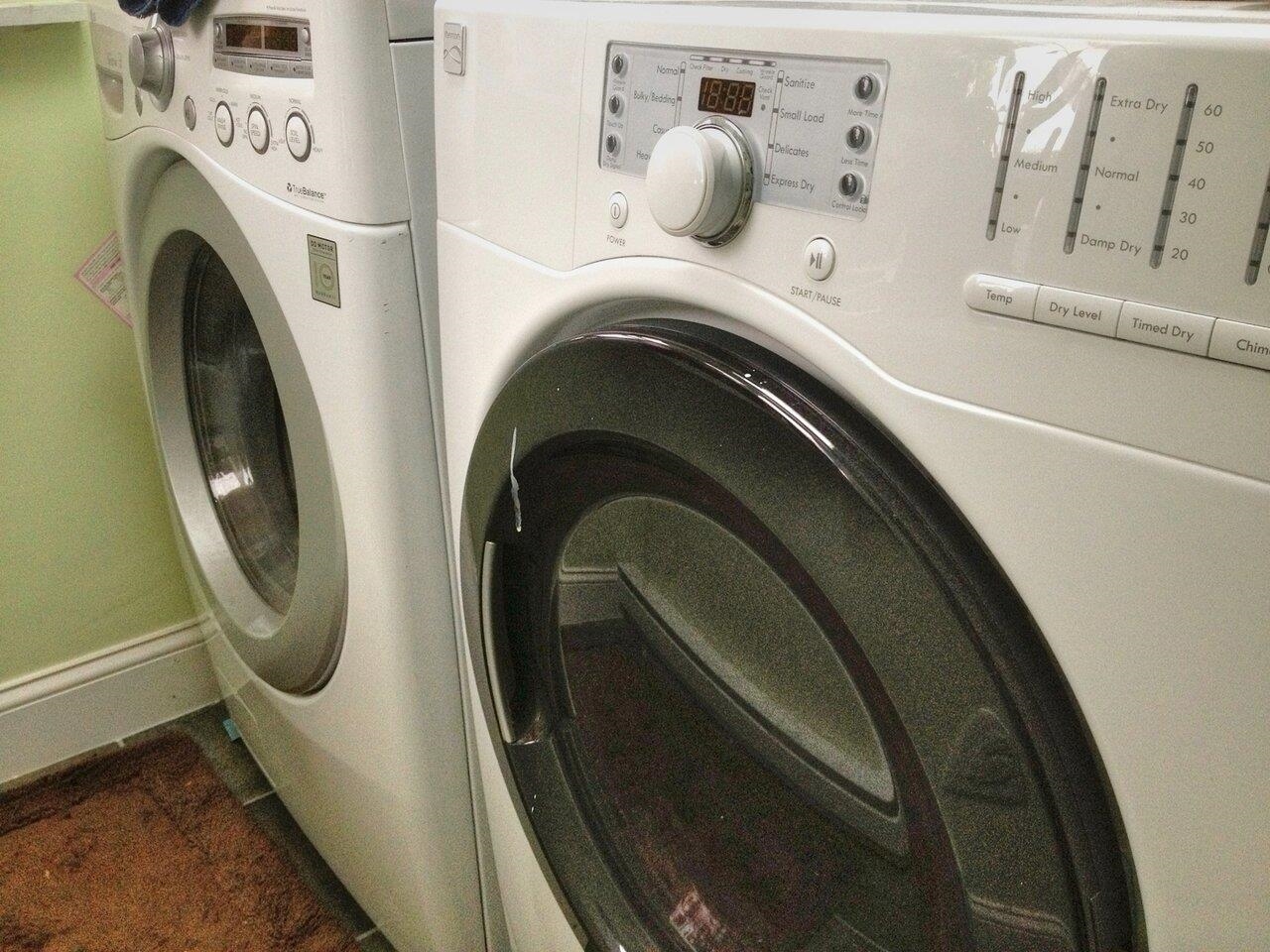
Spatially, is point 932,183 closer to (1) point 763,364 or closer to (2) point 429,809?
(1) point 763,364

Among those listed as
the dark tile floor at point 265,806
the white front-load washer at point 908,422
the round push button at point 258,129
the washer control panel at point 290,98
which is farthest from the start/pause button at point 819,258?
the dark tile floor at point 265,806

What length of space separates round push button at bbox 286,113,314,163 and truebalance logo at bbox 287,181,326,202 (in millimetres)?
18

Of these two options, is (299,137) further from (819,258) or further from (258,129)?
(819,258)

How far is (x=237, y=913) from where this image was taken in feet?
3.76

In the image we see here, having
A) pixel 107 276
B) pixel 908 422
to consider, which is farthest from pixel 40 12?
pixel 908 422

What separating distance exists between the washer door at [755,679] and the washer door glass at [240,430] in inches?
14.8

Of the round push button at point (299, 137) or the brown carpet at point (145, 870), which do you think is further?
the brown carpet at point (145, 870)

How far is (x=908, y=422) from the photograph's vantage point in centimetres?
40

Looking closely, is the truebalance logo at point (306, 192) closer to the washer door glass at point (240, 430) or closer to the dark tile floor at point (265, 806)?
the washer door glass at point (240, 430)

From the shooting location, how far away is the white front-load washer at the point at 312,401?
2.26 ft

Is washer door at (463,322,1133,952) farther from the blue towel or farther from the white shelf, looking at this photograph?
the white shelf

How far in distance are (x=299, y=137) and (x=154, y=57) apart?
0.24 m

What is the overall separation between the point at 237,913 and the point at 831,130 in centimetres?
109

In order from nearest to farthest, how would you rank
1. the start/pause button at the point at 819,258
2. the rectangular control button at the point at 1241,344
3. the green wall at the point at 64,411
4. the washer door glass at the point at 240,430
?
the rectangular control button at the point at 1241,344, the start/pause button at the point at 819,258, the washer door glass at the point at 240,430, the green wall at the point at 64,411
